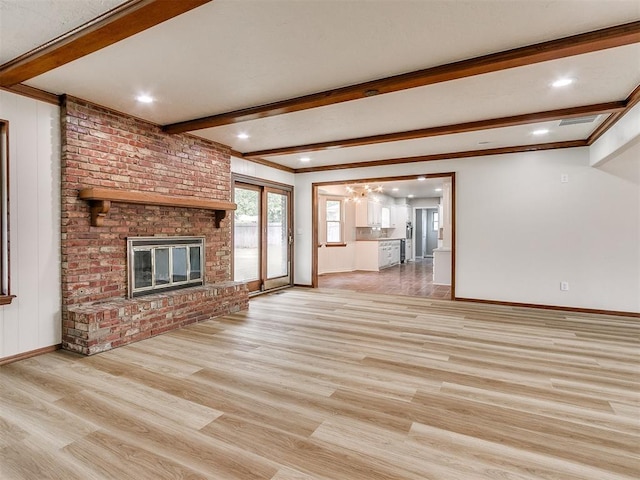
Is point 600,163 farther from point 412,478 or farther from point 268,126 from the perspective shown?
point 412,478

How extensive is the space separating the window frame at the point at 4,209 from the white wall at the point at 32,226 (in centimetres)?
4

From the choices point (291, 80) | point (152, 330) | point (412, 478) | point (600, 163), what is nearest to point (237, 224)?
point (152, 330)

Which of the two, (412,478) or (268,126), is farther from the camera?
(268,126)

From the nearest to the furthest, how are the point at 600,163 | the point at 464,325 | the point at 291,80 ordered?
the point at 291,80 < the point at 464,325 < the point at 600,163

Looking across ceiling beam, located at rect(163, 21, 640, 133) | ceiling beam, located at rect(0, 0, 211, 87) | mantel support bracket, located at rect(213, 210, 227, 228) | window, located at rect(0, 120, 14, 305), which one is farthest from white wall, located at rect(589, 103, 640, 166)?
window, located at rect(0, 120, 14, 305)

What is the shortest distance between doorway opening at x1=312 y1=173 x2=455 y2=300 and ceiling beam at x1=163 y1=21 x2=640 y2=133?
322 cm

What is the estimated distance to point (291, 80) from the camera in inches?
118

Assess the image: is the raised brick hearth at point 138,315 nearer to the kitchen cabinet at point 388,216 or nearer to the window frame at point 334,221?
the window frame at point 334,221

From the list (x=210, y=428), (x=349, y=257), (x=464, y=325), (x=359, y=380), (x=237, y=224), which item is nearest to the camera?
(x=210, y=428)

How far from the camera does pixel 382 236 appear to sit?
1151 cm

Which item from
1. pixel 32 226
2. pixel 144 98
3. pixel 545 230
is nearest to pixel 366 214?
pixel 545 230

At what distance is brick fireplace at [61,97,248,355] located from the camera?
11.1ft

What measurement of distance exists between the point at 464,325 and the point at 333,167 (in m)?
3.83

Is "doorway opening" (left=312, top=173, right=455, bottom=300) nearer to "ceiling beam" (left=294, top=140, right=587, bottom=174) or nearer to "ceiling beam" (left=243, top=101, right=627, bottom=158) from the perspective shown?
"ceiling beam" (left=294, top=140, right=587, bottom=174)
